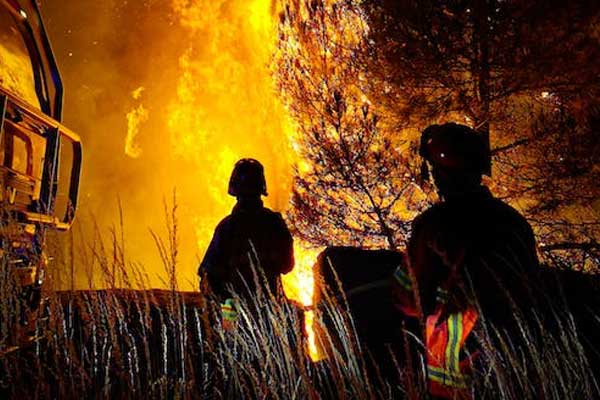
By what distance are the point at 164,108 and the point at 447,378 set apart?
20.5m

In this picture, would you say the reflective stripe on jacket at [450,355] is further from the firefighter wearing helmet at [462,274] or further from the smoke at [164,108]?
the smoke at [164,108]

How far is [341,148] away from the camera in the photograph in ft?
23.9

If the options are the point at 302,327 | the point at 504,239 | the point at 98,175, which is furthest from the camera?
the point at 98,175

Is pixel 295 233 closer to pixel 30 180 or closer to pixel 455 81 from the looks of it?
pixel 455 81

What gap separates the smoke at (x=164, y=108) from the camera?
18.9 meters

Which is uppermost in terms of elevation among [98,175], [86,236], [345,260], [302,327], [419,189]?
[98,175]

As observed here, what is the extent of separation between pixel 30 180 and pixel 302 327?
2.61 metres

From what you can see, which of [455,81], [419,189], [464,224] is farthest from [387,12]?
[464,224]

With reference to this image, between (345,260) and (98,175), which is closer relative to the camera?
(345,260)

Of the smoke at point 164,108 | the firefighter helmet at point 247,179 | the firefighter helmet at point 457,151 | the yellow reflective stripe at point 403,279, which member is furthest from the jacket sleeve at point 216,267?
the smoke at point 164,108

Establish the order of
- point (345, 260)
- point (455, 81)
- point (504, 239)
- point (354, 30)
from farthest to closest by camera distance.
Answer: point (354, 30), point (455, 81), point (345, 260), point (504, 239)

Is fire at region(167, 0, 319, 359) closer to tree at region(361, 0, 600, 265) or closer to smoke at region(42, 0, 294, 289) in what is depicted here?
smoke at region(42, 0, 294, 289)

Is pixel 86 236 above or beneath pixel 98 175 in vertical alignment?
beneath

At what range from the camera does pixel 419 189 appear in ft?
24.1
